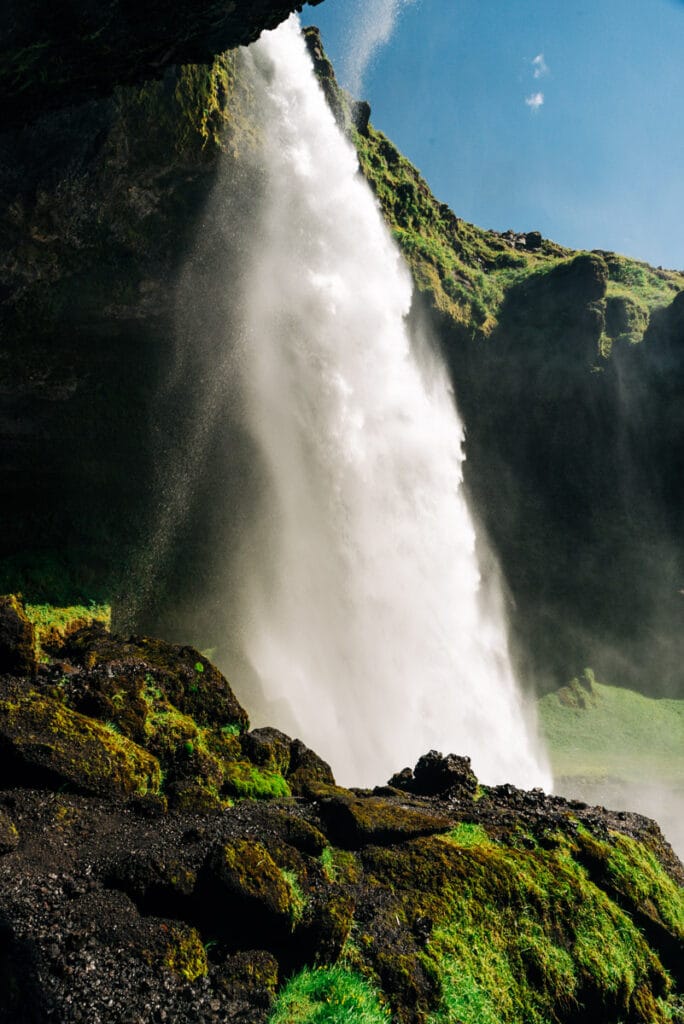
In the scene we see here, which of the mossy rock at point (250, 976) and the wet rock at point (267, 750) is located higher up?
the wet rock at point (267, 750)

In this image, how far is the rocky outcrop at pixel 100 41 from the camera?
667 centimetres

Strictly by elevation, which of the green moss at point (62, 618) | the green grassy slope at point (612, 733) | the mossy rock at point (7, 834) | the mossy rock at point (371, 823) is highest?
the green grassy slope at point (612, 733)

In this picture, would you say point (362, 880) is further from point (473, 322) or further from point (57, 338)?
point (473, 322)

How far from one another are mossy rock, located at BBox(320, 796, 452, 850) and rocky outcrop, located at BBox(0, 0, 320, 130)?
27.9 feet

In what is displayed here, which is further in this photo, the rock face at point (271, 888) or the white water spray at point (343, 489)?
the white water spray at point (343, 489)

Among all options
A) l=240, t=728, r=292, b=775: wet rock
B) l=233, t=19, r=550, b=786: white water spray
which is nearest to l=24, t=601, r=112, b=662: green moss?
l=233, t=19, r=550, b=786: white water spray

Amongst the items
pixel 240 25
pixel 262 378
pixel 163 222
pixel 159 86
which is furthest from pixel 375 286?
pixel 240 25

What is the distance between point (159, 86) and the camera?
14.0 meters

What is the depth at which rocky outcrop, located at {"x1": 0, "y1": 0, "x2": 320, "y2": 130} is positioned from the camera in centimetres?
667

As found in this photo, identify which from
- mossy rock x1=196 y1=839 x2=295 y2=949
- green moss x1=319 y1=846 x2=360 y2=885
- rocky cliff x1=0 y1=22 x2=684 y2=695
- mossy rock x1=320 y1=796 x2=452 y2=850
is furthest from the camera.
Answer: rocky cliff x1=0 y1=22 x2=684 y2=695

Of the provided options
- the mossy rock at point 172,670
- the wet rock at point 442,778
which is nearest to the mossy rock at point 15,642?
the mossy rock at point 172,670

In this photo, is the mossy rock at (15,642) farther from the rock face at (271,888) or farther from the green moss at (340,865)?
the green moss at (340,865)

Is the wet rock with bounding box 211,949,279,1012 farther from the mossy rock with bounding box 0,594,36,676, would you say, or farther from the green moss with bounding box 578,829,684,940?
the green moss with bounding box 578,829,684,940

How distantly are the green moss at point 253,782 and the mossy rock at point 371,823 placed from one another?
923 mm
